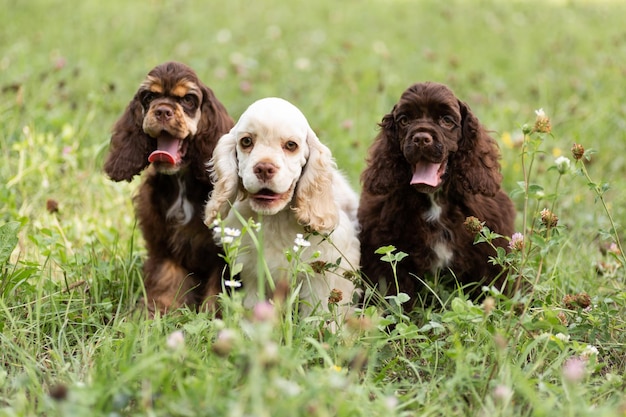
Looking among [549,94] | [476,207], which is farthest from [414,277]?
[549,94]

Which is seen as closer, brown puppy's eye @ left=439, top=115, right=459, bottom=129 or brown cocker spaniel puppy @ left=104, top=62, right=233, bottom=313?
brown puppy's eye @ left=439, top=115, right=459, bottom=129

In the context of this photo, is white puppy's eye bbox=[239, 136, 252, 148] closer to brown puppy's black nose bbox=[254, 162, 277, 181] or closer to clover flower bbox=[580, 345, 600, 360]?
brown puppy's black nose bbox=[254, 162, 277, 181]

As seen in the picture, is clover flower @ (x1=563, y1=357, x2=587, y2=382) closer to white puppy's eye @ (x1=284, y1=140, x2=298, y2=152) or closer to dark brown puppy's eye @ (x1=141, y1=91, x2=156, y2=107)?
white puppy's eye @ (x1=284, y1=140, x2=298, y2=152)

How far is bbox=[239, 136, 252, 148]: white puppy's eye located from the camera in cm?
368

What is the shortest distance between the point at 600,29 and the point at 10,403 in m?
9.81

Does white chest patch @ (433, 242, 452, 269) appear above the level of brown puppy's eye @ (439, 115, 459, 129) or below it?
below

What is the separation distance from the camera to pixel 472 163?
3.86m

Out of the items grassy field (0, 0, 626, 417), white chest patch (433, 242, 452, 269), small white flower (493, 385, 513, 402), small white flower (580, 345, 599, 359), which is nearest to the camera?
small white flower (493, 385, 513, 402)

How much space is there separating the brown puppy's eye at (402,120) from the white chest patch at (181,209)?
3.86 feet

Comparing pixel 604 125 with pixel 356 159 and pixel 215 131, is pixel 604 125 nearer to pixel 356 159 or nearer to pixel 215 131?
pixel 356 159

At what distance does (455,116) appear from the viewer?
12.4 feet

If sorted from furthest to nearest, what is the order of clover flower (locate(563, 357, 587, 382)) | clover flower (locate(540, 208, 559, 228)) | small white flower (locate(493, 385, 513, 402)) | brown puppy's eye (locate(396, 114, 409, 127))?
brown puppy's eye (locate(396, 114, 409, 127)) < clover flower (locate(540, 208, 559, 228)) < small white flower (locate(493, 385, 513, 402)) < clover flower (locate(563, 357, 587, 382))

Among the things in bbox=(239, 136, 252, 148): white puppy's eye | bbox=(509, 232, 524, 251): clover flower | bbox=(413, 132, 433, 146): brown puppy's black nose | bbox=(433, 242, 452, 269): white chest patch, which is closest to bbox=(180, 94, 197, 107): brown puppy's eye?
bbox=(239, 136, 252, 148): white puppy's eye

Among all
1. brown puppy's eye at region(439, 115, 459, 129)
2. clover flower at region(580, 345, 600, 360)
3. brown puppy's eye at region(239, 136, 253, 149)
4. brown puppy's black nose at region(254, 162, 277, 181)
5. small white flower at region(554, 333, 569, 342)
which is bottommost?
clover flower at region(580, 345, 600, 360)
